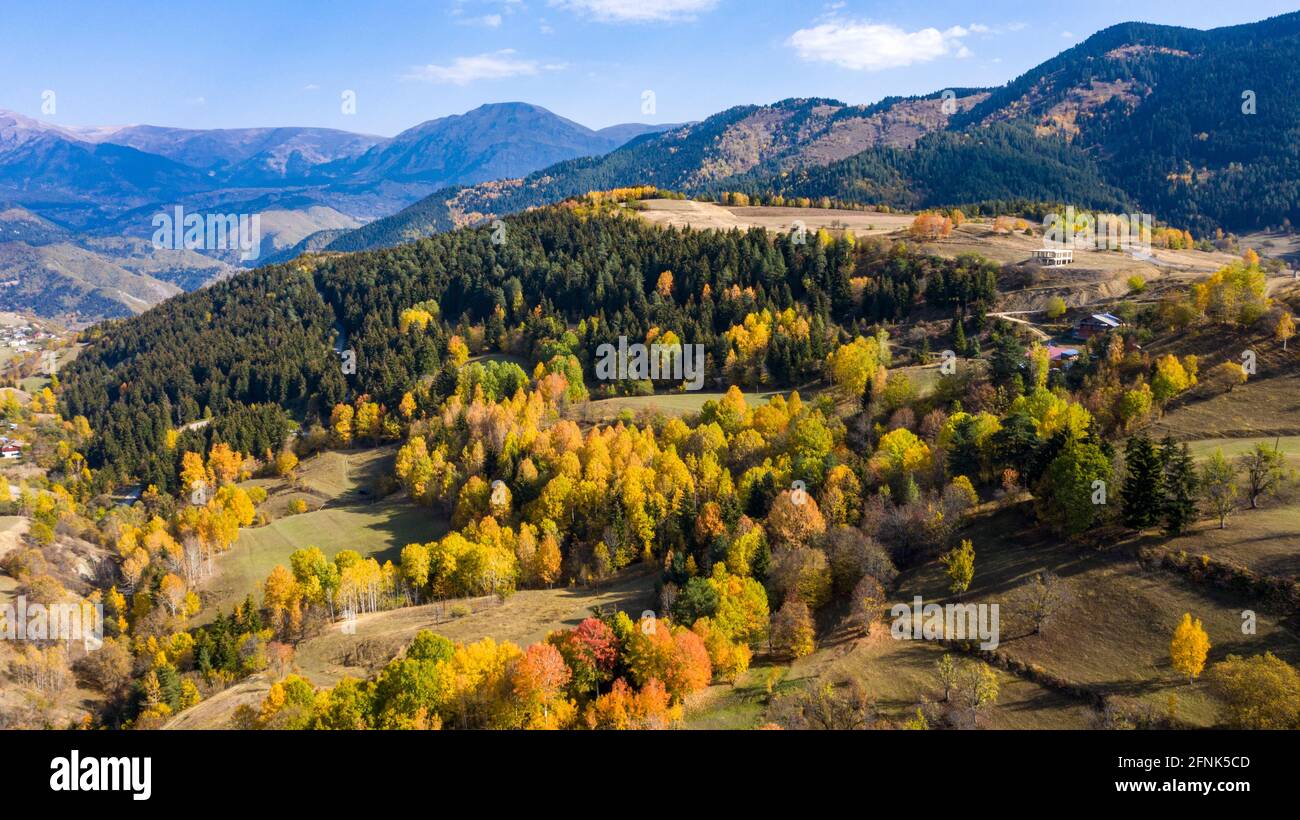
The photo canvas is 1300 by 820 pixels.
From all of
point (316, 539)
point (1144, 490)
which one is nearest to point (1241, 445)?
point (1144, 490)

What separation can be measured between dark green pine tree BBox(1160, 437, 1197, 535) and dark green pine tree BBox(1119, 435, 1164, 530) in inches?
28.0

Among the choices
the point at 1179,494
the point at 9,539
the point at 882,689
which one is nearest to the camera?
the point at 882,689

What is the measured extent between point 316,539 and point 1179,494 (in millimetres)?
123300

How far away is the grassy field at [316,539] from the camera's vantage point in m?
114

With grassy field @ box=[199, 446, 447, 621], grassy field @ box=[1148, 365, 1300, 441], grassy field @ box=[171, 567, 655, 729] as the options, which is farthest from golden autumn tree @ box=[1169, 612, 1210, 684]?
grassy field @ box=[199, 446, 447, 621]

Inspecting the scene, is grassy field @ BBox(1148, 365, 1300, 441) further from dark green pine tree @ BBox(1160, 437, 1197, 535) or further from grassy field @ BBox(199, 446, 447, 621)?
grassy field @ BBox(199, 446, 447, 621)

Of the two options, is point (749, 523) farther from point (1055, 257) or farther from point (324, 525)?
point (1055, 257)

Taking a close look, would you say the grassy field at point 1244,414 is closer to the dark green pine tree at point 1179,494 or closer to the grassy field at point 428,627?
the dark green pine tree at point 1179,494

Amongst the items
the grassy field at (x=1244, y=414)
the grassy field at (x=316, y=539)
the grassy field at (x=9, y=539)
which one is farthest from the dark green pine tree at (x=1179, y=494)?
the grassy field at (x=9, y=539)

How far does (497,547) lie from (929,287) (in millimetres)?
112769

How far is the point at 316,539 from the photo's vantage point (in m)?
126
